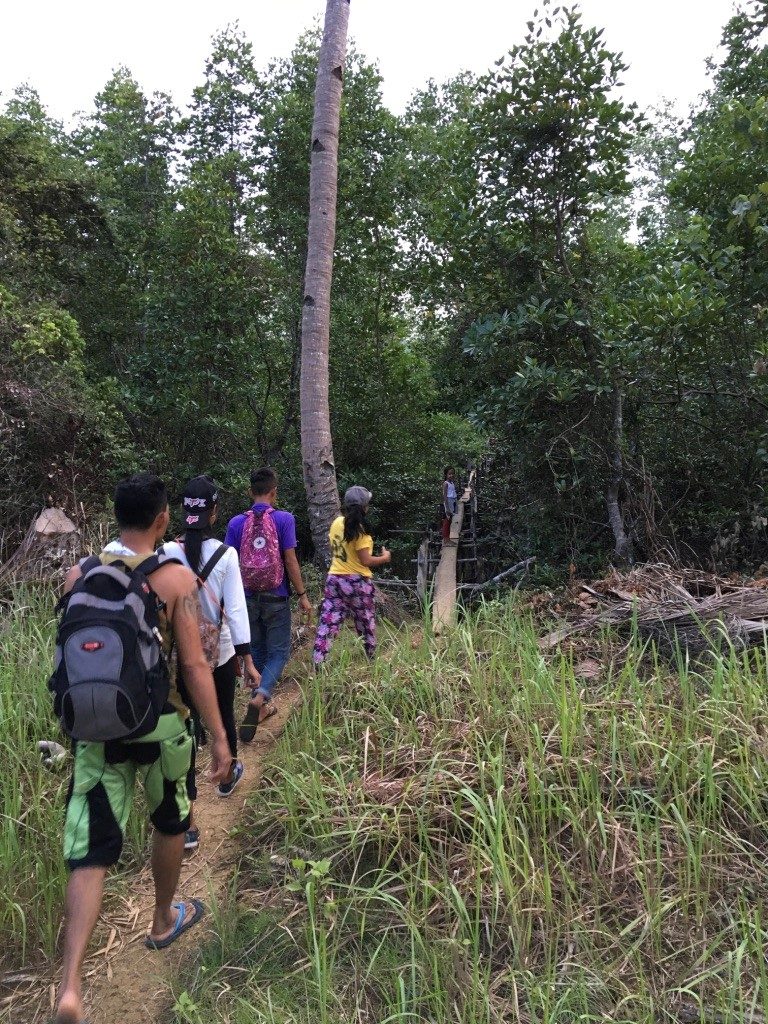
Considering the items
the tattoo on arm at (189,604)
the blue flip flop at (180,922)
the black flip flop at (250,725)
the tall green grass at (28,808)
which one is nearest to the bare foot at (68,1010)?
the blue flip flop at (180,922)

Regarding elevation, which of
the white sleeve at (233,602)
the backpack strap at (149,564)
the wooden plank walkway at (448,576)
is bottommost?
the wooden plank walkway at (448,576)

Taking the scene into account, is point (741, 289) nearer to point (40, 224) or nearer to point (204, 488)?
point (204, 488)

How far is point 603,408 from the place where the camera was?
24.6 ft

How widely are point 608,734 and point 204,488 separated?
218cm

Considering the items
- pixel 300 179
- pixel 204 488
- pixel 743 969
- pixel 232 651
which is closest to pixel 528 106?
pixel 300 179

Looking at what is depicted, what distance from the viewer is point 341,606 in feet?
15.1

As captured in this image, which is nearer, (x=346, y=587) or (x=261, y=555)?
(x=261, y=555)

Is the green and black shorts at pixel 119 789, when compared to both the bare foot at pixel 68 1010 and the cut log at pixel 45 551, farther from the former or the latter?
the cut log at pixel 45 551

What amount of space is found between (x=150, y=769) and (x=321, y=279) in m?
5.05

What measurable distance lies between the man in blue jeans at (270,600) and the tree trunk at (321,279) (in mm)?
1835

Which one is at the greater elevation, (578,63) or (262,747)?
(578,63)

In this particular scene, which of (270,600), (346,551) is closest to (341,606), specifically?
(346,551)

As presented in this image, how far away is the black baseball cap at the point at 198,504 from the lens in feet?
10.8

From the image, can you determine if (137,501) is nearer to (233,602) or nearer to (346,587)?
(233,602)
